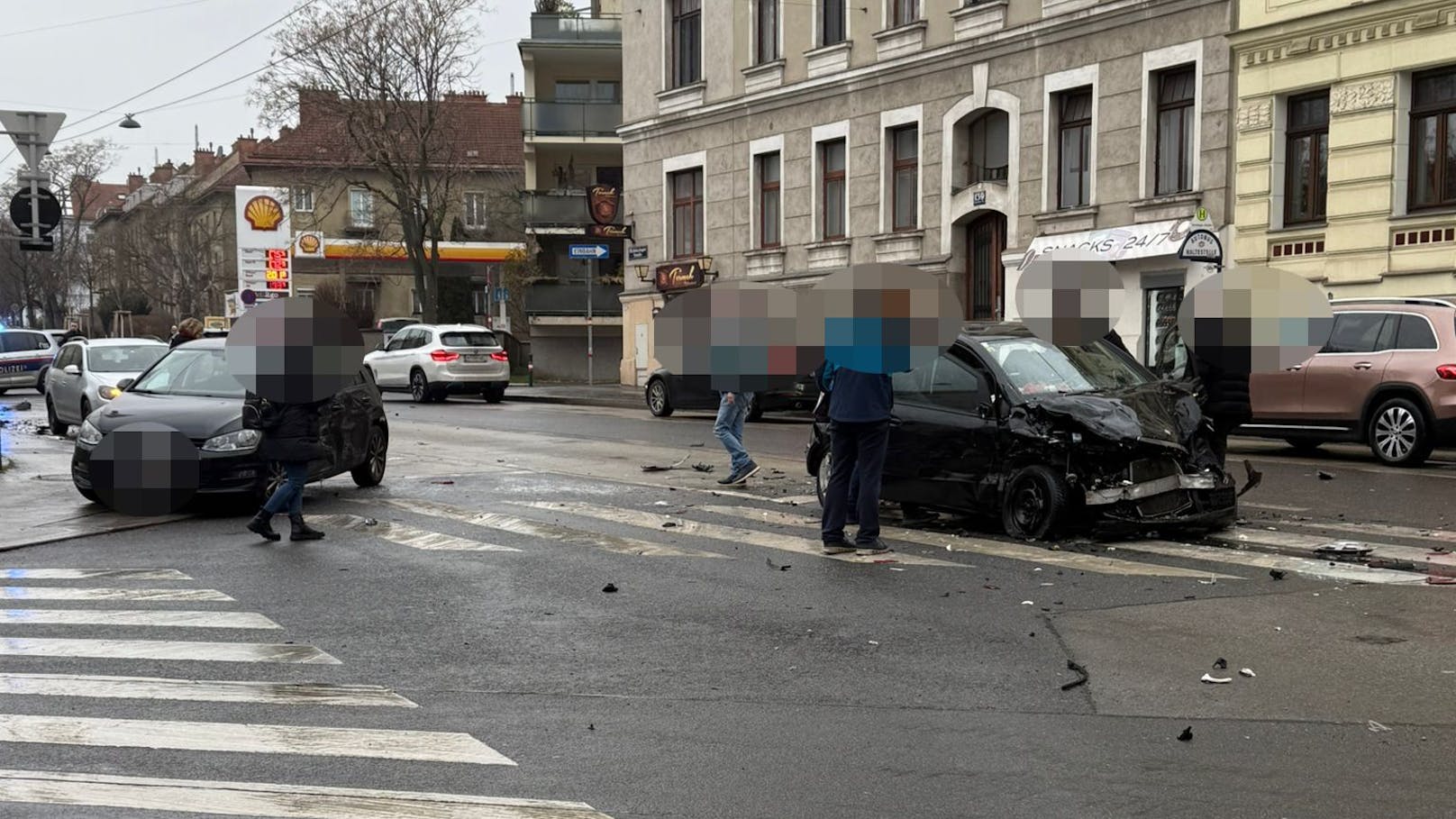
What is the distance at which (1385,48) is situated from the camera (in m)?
19.4

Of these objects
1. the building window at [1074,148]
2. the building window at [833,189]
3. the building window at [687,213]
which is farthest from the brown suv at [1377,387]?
the building window at [687,213]

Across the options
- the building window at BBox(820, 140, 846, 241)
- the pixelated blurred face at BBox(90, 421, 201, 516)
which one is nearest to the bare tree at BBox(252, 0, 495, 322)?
the building window at BBox(820, 140, 846, 241)

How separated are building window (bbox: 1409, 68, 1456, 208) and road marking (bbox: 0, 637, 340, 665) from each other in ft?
59.7

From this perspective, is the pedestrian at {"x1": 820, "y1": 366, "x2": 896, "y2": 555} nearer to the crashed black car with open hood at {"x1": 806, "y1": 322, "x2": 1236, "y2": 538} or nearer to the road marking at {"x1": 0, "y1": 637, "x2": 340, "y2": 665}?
the crashed black car with open hood at {"x1": 806, "y1": 322, "x2": 1236, "y2": 538}

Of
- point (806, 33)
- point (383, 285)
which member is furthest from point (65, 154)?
point (806, 33)

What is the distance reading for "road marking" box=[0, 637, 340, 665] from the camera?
21.6 feet

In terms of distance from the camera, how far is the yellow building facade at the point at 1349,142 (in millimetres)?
19047

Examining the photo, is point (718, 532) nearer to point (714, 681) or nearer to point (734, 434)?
point (734, 434)

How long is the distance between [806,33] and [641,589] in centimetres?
2402

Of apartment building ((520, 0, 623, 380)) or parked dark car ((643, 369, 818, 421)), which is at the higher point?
apartment building ((520, 0, 623, 380))

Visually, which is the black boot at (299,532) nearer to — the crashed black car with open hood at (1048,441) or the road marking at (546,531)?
the road marking at (546,531)

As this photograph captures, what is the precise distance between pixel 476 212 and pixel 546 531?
58.5 metres

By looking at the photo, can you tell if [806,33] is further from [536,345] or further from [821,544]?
[821,544]

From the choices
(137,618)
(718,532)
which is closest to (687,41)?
(718,532)
